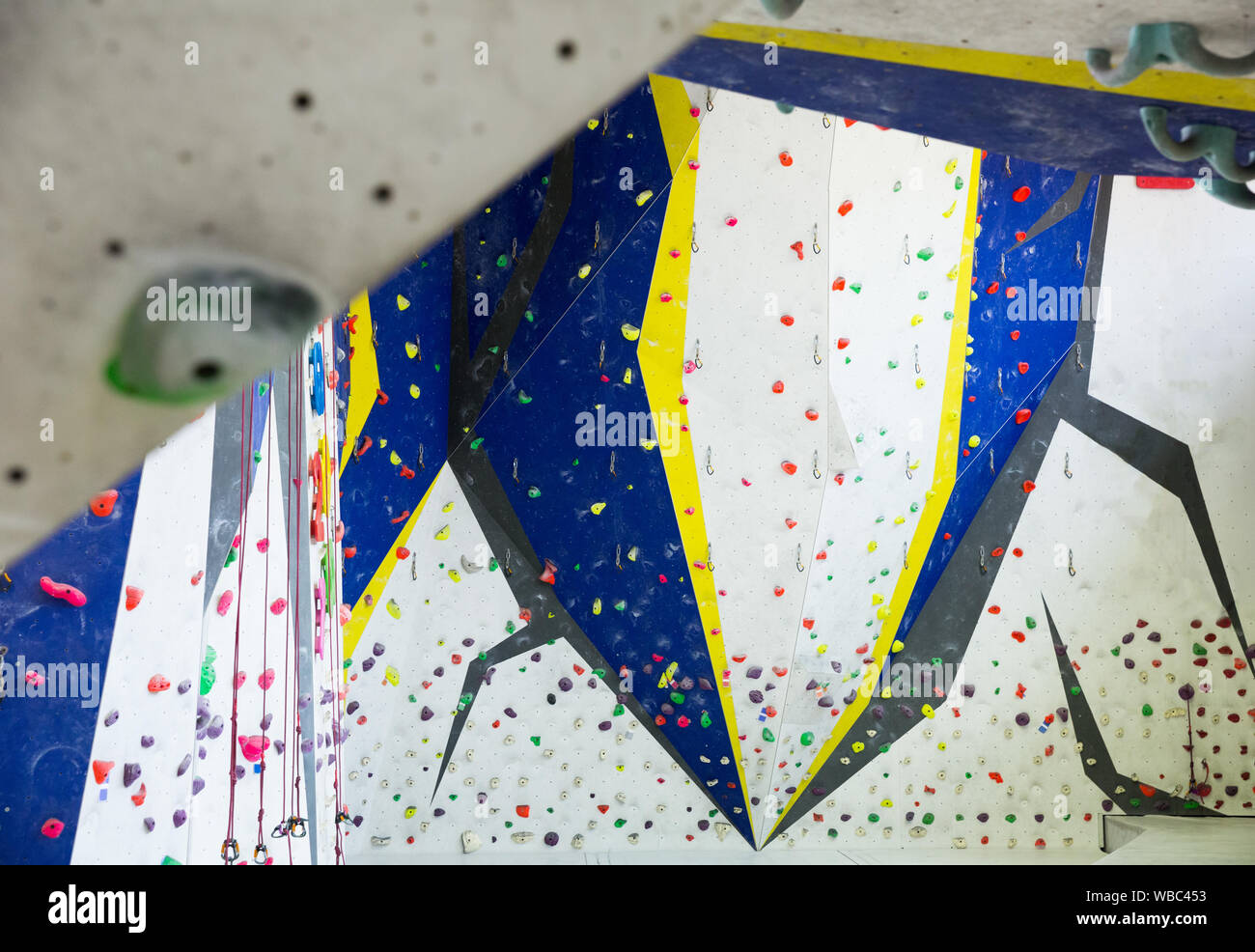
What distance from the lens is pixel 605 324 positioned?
163 inches

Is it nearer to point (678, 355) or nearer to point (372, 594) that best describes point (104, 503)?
point (372, 594)

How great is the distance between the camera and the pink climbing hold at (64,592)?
6.13ft

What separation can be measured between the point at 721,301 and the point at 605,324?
540 millimetres

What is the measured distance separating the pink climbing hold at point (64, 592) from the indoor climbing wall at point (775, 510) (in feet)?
3.81

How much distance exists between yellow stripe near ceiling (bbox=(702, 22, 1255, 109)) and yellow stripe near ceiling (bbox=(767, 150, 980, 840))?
9.67 feet

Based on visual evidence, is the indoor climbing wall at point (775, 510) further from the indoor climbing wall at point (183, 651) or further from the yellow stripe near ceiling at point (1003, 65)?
the yellow stripe near ceiling at point (1003, 65)

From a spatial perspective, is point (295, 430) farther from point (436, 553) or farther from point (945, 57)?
point (945, 57)

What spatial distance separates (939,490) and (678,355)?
1.54 meters

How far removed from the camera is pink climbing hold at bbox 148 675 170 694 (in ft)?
6.98

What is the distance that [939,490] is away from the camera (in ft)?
15.0

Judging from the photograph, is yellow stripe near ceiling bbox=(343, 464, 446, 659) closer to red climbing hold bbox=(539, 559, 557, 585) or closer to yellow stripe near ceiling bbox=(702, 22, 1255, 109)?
red climbing hold bbox=(539, 559, 557, 585)

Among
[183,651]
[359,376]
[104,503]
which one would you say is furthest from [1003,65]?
[359,376]

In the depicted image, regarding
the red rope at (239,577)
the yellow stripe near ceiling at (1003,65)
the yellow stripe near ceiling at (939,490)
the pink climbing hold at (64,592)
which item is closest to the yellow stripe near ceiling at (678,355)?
the yellow stripe near ceiling at (939,490)

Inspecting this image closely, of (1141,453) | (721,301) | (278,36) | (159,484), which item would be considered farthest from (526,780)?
(278,36)
